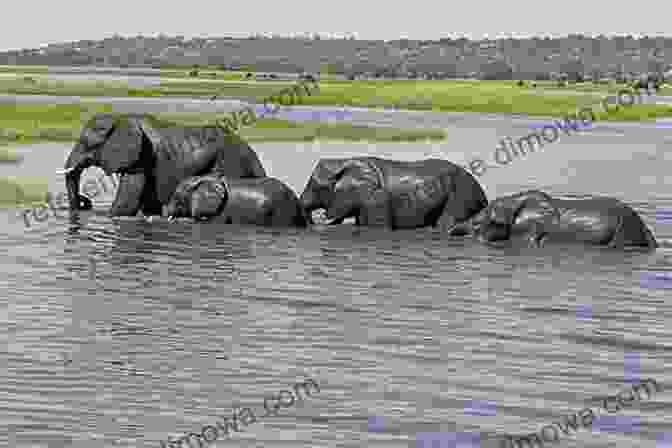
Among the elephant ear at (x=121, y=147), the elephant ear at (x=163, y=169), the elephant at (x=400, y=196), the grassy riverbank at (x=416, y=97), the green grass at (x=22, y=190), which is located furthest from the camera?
the grassy riverbank at (x=416, y=97)

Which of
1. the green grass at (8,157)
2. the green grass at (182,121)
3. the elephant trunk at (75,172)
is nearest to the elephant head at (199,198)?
the elephant trunk at (75,172)

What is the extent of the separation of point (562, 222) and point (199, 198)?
5541mm

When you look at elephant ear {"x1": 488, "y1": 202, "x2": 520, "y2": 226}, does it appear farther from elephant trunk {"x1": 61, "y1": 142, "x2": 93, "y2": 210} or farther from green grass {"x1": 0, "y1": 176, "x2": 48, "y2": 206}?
green grass {"x1": 0, "y1": 176, "x2": 48, "y2": 206}

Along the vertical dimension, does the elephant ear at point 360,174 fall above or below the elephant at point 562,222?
above

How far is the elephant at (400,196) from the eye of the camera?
2359cm

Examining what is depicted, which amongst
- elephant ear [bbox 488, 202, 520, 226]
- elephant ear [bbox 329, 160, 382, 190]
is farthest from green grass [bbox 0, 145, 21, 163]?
elephant ear [bbox 488, 202, 520, 226]

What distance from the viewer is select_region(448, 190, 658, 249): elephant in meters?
21.6

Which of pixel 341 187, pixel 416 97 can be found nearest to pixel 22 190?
pixel 341 187

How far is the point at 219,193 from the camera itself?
23406mm

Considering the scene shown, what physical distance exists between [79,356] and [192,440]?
2.74 m

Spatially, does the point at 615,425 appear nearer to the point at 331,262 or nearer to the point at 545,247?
the point at 331,262

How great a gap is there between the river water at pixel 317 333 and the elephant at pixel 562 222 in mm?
381

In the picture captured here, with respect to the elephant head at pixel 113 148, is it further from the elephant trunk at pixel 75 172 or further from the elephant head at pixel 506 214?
the elephant head at pixel 506 214

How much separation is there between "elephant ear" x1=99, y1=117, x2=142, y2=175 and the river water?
99 centimetres
